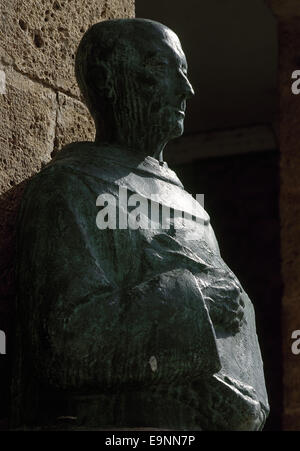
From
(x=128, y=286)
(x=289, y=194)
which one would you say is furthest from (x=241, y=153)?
(x=128, y=286)

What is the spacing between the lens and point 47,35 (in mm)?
4137

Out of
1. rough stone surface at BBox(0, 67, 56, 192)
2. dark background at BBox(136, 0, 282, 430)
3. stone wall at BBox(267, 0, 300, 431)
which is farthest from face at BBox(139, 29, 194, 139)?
dark background at BBox(136, 0, 282, 430)

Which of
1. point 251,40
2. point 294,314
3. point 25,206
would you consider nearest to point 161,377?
point 25,206

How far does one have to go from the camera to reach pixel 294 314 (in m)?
6.93

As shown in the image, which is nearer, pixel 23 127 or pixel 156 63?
pixel 156 63

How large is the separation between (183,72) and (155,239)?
1.84 feet

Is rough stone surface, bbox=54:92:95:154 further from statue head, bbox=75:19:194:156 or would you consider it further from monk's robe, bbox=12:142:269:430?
monk's robe, bbox=12:142:269:430

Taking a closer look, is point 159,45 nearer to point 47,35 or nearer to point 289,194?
point 47,35

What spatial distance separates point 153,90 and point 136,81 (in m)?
0.06

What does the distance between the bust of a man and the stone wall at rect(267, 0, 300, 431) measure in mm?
3246

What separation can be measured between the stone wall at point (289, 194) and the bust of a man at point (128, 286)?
128 inches

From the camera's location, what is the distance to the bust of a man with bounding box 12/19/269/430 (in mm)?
3203

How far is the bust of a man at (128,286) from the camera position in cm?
320
